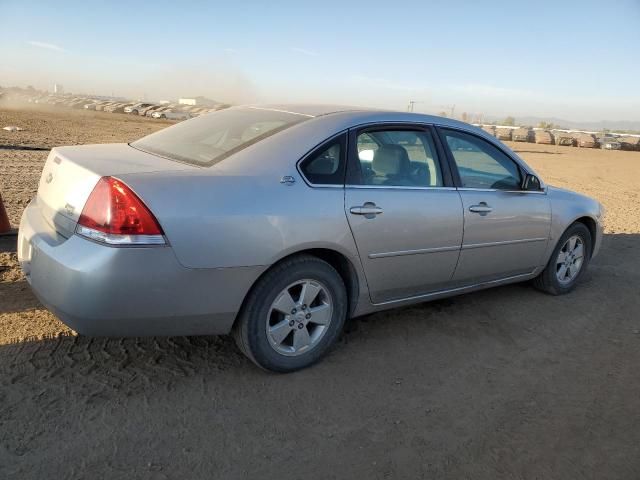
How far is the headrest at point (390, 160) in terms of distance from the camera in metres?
3.62

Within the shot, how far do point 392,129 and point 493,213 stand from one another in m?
1.04

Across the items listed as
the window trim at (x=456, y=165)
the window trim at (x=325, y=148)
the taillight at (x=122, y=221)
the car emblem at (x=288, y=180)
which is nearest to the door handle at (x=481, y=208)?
the window trim at (x=456, y=165)

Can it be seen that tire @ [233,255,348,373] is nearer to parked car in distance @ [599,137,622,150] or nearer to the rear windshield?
the rear windshield

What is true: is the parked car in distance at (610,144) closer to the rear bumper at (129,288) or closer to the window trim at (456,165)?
the window trim at (456,165)

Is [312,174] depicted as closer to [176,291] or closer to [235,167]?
[235,167]

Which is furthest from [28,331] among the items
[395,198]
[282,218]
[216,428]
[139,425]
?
[395,198]

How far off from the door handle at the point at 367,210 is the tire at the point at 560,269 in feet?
7.52

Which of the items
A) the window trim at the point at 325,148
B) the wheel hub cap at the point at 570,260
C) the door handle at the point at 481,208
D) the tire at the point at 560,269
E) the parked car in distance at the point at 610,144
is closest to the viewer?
the window trim at the point at 325,148

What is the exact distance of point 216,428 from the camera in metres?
2.68

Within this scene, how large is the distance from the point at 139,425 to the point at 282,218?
49.5 inches

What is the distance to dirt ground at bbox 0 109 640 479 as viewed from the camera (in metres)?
2.49

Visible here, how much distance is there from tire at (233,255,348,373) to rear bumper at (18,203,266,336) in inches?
4.6

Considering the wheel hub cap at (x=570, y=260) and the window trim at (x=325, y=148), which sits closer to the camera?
the window trim at (x=325, y=148)

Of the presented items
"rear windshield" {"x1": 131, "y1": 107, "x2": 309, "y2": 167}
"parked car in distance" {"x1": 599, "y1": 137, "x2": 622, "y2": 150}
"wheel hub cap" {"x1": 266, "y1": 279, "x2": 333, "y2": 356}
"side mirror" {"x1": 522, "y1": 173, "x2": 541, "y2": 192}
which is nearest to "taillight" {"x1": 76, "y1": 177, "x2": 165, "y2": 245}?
"rear windshield" {"x1": 131, "y1": 107, "x2": 309, "y2": 167}
